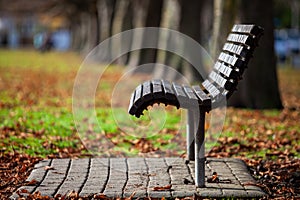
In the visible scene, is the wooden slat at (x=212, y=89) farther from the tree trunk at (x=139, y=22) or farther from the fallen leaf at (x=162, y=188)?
the tree trunk at (x=139, y=22)

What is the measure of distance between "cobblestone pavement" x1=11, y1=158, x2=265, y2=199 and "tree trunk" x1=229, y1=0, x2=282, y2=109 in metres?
5.09

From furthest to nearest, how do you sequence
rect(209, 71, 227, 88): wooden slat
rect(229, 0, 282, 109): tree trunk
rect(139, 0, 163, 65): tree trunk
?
rect(139, 0, 163, 65): tree trunk < rect(229, 0, 282, 109): tree trunk < rect(209, 71, 227, 88): wooden slat

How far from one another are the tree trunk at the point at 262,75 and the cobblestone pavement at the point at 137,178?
509 centimetres

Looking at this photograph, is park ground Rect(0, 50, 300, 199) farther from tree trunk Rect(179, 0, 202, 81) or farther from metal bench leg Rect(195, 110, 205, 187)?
tree trunk Rect(179, 0, 202, 81)

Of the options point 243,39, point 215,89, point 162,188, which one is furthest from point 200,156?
point 243,39

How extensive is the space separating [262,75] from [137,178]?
6.28 meters

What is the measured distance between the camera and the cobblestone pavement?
5844 millimetres

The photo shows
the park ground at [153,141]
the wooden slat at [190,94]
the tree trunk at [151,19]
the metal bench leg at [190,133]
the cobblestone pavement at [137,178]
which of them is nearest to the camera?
the cobblestone pavement at [137,178]

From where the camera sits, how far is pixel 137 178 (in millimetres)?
6402

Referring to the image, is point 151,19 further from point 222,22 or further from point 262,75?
point 262,75

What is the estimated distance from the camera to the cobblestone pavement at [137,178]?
5.84m

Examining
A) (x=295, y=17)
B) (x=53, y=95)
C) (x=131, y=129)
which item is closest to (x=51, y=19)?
(x=295, y=17)

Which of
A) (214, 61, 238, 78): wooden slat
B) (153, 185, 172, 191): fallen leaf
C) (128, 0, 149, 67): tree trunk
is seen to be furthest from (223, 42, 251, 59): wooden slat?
(128, 0, 149, 67): tree trunk

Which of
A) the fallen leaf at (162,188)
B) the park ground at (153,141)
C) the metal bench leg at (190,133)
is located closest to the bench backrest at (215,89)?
the metal bench leg at (190,133)
